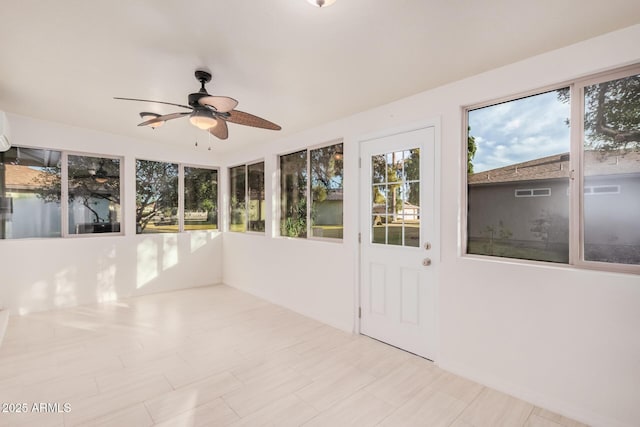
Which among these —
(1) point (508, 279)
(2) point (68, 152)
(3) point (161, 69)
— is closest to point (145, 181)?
(2) point (68, 152)

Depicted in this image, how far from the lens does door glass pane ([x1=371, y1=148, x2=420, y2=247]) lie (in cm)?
305

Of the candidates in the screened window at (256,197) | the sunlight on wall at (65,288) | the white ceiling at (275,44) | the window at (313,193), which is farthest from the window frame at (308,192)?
the sunlight on wall at (65,288)

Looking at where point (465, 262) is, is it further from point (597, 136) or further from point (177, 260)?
point (177, 260)

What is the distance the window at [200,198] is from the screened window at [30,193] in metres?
1.76

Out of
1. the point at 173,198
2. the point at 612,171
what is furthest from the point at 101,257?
the point at 612,171

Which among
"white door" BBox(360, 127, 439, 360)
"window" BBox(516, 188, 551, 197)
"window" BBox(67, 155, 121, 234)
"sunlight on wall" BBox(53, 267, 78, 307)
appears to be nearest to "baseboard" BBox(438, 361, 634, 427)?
"white door" BBox(360, 127, 439, 360)

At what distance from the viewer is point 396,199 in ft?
10.5

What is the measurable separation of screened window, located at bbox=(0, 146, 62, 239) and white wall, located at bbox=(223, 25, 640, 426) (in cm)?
411

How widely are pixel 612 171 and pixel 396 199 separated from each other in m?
1.62

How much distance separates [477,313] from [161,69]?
10.5ft

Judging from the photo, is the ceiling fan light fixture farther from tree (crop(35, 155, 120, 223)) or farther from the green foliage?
tree (crop(35, 155, 120, 223))

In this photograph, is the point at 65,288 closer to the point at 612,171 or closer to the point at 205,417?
the point at 205,417

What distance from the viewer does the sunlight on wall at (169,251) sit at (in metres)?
5.25

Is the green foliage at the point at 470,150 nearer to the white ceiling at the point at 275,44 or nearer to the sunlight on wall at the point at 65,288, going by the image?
the white ceiling at the point at 275,44
